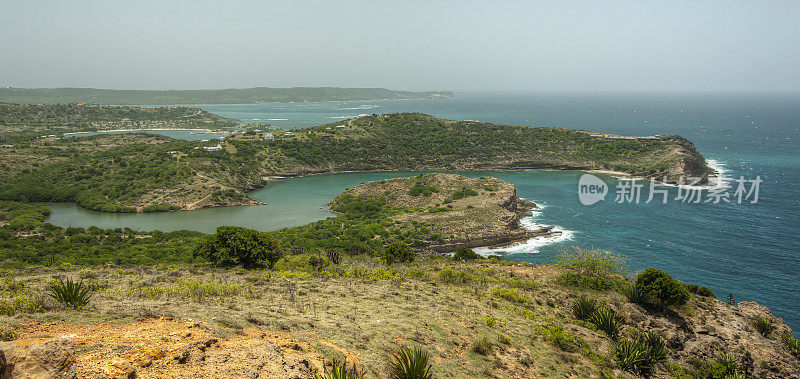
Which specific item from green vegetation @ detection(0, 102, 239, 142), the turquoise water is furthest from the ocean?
green vegetation @ detection(0, 102, 239, 142)

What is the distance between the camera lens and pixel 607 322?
17688mm

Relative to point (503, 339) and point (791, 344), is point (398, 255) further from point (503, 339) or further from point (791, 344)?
point (791, 344)

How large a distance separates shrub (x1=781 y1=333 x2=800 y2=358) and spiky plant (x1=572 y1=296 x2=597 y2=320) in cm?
967

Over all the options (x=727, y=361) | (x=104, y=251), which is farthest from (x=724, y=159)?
(x=104, y=251)

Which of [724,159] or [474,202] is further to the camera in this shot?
[724,159]

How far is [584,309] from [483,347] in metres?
8.11

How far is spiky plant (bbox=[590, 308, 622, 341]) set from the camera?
17484 mm

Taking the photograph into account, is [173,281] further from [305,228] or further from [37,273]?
[305,228]

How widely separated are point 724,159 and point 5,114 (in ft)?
663

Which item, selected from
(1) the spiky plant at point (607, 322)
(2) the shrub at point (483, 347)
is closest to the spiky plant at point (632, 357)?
(1) the spiky plant at point (607, 322)

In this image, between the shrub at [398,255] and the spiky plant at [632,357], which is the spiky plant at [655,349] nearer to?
the spiky plant at [632,357]

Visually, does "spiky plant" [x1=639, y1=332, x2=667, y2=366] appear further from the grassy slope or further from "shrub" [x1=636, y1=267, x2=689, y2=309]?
the grassy slope

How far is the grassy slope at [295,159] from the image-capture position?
59000mm

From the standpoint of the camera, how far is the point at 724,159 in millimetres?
83250
